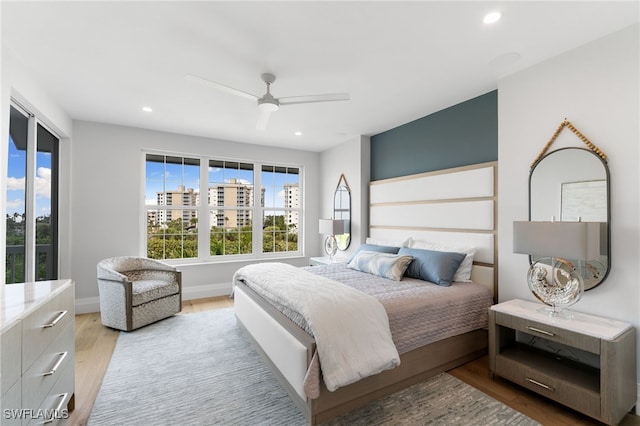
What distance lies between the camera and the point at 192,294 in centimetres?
472

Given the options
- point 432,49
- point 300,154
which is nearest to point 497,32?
point 432,49

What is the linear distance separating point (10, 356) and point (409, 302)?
2.31 meters

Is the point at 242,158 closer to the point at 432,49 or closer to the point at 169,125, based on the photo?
the point at 169,125

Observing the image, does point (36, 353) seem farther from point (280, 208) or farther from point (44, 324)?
point (280, 208)

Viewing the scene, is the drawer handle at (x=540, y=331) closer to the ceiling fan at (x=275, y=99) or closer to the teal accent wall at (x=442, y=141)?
the teal accent wall at (x=442, y=141)

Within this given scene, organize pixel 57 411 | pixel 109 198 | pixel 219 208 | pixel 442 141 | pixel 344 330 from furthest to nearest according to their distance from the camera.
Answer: pixel 219 208 → pixel 109 198 → pixel 442 141 → pixel 344 330 → pixel 57 411

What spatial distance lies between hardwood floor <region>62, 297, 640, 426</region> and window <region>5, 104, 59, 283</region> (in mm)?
910

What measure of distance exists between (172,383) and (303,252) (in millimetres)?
3611

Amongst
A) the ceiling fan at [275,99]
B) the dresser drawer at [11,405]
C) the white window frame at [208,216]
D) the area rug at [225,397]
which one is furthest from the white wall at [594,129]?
the white window frame at [208,216]

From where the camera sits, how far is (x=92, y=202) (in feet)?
13.5

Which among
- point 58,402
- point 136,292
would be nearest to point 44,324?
point 58,402

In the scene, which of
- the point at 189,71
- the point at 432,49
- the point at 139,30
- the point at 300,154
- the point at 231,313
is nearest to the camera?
the point at 139,30

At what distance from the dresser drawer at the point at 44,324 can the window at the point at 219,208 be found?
2.89 meters

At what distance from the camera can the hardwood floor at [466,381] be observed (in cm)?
198
